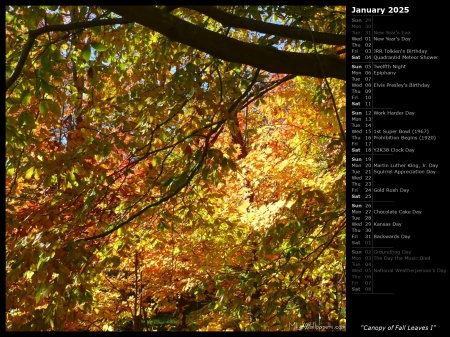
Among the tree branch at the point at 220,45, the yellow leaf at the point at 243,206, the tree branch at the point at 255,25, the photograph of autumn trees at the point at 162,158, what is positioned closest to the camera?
the tree branch at the point at 220,45

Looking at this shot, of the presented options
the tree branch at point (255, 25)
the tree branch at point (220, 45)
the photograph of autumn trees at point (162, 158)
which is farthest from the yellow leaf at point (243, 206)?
the tree branch at point (220, 45)

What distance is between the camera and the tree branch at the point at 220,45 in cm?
278

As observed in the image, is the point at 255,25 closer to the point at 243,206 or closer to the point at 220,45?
the point at 220,45

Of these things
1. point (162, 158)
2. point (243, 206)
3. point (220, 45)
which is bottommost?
point (243, 206)

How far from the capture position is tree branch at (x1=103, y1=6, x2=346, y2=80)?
2.78m

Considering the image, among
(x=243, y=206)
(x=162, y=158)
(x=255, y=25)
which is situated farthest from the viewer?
(x=243, y=206)

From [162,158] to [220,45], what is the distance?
3025 millimetres

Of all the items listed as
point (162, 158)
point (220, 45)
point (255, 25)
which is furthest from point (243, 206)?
point (220, 45)

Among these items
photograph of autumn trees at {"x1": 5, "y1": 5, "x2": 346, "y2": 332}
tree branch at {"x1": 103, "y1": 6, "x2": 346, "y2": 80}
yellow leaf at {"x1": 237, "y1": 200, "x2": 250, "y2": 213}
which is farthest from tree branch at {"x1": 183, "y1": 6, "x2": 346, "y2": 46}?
yellow leaf at {"x1": 237, "y1": 200, "x2": 250, "y2": 213}

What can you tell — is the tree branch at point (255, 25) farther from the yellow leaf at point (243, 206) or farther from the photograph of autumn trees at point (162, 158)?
the yellow leaf at point (243, 206)

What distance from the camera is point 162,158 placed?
5.70m

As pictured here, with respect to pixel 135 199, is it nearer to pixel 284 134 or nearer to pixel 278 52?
pixel 278 52
